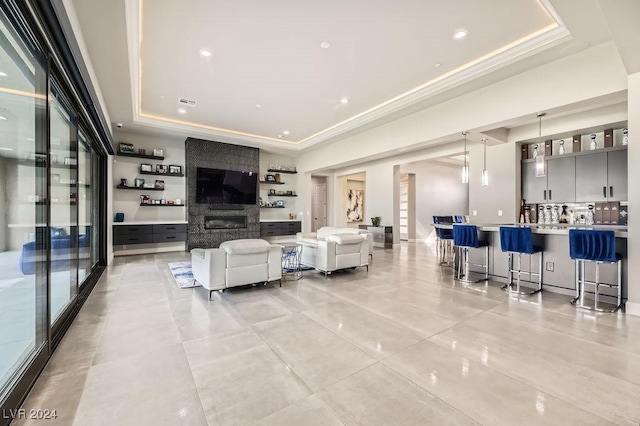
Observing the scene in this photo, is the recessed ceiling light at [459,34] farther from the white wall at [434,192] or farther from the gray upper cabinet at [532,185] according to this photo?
the white wall at [434,192]

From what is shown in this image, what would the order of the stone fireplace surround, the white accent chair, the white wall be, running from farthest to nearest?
1. the white wall
2. the stone fireplace surround
3. the white accent chair

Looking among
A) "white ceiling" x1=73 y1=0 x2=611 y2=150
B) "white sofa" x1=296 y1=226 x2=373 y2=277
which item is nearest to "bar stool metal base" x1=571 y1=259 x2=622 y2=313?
"white ceiling" x1=73 y1=0 x2=611 y2=150

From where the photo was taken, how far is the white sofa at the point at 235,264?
12.7 ft

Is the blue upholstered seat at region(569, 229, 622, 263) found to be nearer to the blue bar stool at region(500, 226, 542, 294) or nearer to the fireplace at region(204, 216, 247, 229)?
the blue bar stool at region(500, 226, 542, 294)

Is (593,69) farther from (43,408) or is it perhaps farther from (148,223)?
(148,223)

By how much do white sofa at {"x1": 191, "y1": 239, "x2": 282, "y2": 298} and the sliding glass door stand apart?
177 centimetres

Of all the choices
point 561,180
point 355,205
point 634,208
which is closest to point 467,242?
point 634,208

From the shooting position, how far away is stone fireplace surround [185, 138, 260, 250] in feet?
26.5

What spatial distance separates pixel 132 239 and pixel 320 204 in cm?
698

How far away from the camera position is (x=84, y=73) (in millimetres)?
3076

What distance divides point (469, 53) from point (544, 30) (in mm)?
835

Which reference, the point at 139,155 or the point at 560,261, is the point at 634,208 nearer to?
the point at 560,261

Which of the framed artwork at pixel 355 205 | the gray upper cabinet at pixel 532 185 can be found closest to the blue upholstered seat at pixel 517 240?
the gray upper cabinet at pixel 532 185

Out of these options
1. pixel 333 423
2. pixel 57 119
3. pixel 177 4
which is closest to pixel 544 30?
pixel 177 4
